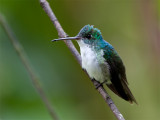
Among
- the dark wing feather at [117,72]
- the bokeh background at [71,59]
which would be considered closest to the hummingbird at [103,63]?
the dark wing feather at [117,72]

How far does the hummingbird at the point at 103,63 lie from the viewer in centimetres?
365

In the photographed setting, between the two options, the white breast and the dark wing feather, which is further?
the dark wing feather

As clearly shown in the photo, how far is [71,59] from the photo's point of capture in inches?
185

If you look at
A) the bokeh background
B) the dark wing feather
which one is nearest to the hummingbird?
the dark wing feather

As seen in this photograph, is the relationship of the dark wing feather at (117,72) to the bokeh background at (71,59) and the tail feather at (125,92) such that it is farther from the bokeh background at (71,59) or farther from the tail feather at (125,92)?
the bokeh background at (71,59)

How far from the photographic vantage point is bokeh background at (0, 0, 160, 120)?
3699mm

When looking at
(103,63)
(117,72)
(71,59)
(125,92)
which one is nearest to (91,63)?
(103,63)

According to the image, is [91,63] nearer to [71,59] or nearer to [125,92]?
[125,92]

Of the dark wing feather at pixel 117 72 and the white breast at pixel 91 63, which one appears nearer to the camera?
the white breast at pixel 91 63

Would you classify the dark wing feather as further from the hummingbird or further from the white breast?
the white breast

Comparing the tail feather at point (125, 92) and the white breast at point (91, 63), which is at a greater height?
the white breast at point (91, 63)

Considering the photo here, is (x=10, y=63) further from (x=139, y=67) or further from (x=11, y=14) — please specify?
(x=139, y=67)

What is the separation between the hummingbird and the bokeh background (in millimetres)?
458

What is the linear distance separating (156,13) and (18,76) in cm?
194
